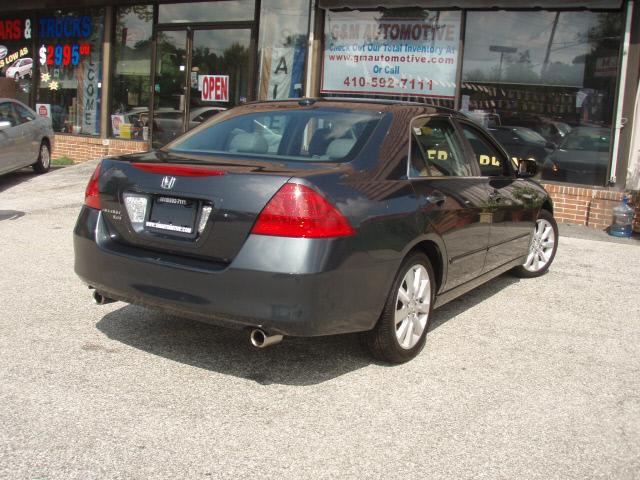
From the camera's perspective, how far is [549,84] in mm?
10812

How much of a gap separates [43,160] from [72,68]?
352 centimetres

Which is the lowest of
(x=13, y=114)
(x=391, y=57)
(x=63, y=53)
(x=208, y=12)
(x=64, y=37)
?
(x=13, y=114)

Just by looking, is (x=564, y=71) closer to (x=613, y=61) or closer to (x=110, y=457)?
(x=613, y=61)

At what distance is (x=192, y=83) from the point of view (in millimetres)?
14344

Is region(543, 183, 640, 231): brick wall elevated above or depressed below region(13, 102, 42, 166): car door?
below

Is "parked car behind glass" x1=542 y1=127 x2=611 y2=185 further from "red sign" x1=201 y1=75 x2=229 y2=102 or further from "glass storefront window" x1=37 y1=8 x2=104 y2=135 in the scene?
"glass storefront window" x1=37 y1=8 x2=104 y2=135

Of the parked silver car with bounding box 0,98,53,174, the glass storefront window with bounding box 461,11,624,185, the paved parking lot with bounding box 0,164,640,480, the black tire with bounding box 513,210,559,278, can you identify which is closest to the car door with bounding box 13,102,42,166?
the parked silver car with bounding box 0,98,53,174

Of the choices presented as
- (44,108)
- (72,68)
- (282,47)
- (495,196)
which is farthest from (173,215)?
(44,108)

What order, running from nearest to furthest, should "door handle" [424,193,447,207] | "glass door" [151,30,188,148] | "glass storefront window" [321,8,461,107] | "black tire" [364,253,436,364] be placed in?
"black tire" [364,253,436,364] < "door handle" [424,193,447,207] < "glass storefront window" [321,8,461,107] < "glass door" [151,30,188,148]

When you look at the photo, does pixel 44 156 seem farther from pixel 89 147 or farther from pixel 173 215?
pixel 173 215

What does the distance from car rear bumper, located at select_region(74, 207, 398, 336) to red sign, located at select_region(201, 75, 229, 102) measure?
10239 mm

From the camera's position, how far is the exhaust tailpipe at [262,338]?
3773mm

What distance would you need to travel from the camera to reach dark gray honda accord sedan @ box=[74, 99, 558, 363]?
3703 millimetres

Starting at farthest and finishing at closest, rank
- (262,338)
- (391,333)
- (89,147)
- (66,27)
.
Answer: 1. (66,27)
2. (89,147)
3. (391,333)
4. (262,338)
